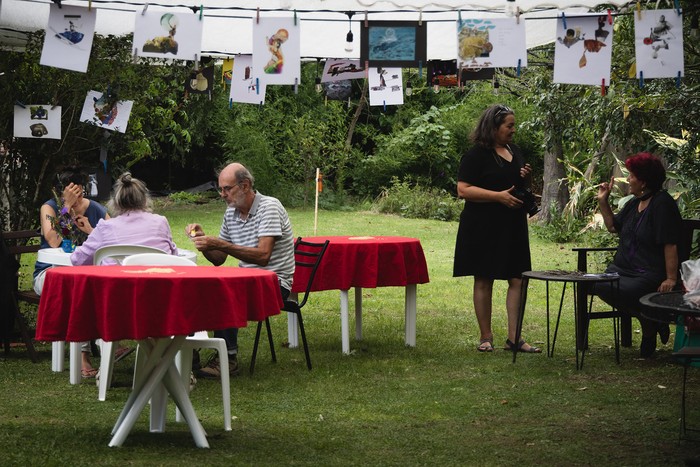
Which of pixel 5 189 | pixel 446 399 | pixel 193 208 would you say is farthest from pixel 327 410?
pixel 193 208

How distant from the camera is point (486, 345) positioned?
8.01 metres

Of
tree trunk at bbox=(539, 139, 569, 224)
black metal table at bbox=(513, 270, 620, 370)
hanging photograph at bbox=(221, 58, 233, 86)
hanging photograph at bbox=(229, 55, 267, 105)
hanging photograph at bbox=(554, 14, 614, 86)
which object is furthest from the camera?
tree trunk at bbox=(539, 139, 569, 224)

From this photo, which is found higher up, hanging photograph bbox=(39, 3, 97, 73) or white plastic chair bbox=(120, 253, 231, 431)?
hanging photograph bbox=(39, 3, 97, 73)

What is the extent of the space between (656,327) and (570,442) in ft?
8.91

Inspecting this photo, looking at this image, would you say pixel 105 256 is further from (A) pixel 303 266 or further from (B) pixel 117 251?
(A) pixel 303 266

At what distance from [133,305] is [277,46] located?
3.69m

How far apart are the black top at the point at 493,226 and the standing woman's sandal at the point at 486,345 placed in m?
0.51

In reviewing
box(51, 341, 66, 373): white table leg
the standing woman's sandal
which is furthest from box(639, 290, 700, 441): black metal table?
box(51, 341, 66, 373): white table leg

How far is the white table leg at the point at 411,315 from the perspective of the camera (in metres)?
8.15

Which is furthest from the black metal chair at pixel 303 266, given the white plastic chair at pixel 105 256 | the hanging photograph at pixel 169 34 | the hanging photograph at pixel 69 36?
the hanging photograph at pixel 69 36

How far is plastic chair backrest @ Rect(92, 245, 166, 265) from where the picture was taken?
6.32 meters

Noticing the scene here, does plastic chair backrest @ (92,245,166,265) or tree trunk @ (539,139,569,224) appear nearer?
plastic chair backrest @ (92,245,166,265)

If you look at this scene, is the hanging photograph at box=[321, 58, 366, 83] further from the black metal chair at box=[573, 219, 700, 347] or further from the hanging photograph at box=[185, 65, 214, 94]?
the black metal chair at box=[573, 219, 700, 347]

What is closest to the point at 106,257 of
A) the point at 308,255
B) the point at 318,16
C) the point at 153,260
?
the point at 153,260
